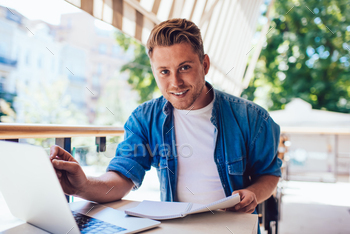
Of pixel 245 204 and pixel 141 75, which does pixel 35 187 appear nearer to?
pixel 245 204

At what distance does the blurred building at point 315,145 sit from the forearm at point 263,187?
16.2 ft

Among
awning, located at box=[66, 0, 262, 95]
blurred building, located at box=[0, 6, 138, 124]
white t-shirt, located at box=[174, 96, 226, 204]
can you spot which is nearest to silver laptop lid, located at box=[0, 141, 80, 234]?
white t-shirt, located at box=[174, 96, 226, 204]

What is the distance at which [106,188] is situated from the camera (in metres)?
0.93

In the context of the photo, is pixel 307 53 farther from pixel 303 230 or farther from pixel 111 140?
pixel 111 140

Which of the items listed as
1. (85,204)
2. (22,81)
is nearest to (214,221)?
(85,204)

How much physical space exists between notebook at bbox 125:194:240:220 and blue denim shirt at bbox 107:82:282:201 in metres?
0.32

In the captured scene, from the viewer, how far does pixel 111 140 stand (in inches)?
76.3

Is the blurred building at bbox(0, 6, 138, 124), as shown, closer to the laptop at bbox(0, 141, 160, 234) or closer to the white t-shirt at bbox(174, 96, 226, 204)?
the white t-shirt at bbox(174, 96, 226, 204)

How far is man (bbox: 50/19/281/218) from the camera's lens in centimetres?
114

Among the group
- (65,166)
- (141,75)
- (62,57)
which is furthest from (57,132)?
(62,57)

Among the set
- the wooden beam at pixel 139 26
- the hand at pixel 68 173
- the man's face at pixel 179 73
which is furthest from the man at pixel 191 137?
the wooden beam at pixel 139 26

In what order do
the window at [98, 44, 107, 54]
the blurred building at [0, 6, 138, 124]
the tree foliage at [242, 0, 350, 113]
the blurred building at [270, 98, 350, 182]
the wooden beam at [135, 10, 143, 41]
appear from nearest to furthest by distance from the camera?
the wooden beam at [135, 10, 143, 41]
the blurred building at [270, 98, 350, 182]
the tree foliage at [242, 0, 350, 113]
the blurred building at [0, 6, 138, 124]
the window at [98, 44, 107, 54]

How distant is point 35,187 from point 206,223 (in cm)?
40

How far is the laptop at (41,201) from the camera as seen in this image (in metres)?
0.54
